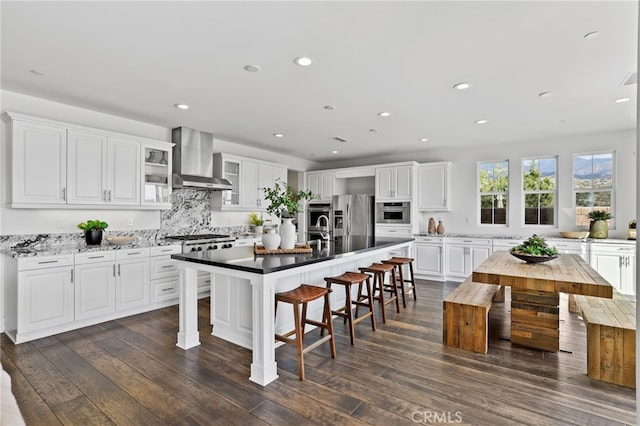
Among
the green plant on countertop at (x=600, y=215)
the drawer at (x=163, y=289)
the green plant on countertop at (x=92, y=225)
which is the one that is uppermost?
the green plant on countertop at (x=600, y=215)

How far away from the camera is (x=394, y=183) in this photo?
21.8ft

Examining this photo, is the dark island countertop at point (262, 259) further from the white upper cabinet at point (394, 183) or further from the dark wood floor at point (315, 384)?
the white upper cabinet at point (394, 183)

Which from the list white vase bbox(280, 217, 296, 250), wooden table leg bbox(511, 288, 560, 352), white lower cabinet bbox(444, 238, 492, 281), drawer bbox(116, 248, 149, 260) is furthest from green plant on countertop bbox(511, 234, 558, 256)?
drawer bbox(116, 248, 149, 260)

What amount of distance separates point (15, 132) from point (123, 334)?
2.41 metres

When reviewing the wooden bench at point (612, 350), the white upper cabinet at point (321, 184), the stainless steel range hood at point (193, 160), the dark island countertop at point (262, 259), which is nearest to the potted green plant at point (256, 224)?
the stainless steel range hood at point (193, 160)

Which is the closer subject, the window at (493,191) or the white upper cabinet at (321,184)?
the window at (493,191)

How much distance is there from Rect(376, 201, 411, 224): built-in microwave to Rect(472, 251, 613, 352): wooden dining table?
311cm

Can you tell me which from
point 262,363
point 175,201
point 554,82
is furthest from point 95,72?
point 554,82

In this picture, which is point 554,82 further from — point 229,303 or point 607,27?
point 229,303

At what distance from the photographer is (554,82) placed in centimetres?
321

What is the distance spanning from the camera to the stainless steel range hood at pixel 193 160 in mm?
4934

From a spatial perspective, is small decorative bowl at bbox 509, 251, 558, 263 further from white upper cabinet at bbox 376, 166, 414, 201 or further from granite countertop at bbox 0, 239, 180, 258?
granite countertop at bbox 0, 239, 180, 258

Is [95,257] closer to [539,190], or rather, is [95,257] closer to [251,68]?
[251,68]

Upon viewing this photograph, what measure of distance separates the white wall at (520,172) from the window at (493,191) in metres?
0.11
